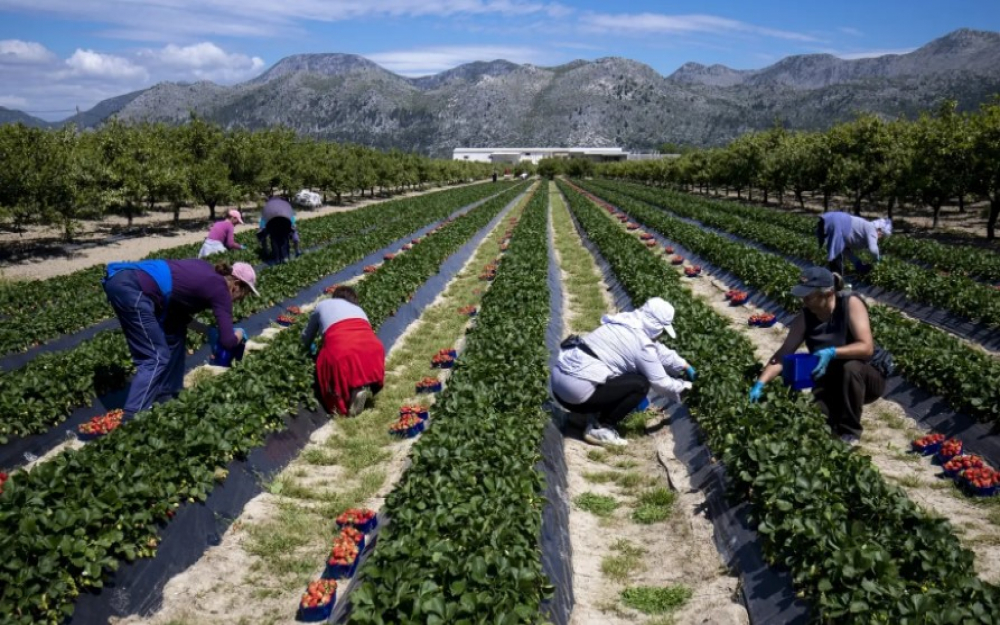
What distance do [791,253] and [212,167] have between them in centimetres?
2704

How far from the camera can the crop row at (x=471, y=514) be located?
150 inches

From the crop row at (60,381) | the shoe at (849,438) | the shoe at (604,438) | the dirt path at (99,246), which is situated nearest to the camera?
the shoe at (849,438)

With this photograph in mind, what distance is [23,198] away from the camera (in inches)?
871

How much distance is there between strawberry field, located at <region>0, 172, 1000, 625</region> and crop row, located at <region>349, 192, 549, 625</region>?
2 centimetres

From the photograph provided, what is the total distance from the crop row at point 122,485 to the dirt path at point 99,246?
1622 cm

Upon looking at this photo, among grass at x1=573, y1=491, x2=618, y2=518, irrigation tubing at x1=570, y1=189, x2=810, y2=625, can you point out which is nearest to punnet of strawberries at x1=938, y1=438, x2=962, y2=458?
irrigation tubing at x1=570, y1=189, x2=810, y2=625

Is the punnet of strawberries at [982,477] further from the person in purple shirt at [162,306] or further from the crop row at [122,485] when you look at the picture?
the person in purple shirt at [162,306]

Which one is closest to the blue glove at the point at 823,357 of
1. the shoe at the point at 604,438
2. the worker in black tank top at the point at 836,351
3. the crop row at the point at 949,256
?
the worker in black tank top at the point at 836,351

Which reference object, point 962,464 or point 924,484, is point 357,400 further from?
point 962,464

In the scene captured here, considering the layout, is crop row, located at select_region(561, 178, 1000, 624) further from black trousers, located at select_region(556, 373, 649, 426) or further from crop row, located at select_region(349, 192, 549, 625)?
crop row, located at select_region(349, 192, 549, 625)

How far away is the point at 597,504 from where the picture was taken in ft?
21.6

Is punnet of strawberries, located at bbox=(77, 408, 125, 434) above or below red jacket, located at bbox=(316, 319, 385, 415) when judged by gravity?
below

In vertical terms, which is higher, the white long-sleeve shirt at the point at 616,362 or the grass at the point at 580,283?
the white long-sleeve shirt at the point at 616,362

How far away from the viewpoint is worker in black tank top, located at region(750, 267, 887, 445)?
21.4 feet
